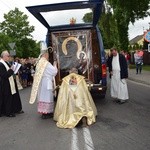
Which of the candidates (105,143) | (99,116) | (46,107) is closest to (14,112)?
(46,107)

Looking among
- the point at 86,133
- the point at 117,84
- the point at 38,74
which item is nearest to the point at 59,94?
the point at 38,74

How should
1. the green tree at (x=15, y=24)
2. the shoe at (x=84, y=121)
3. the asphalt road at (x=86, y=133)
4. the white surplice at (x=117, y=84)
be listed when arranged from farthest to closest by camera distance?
the green tree at (x=15, y=24), the white surplice at (x=117, y=84), the shoe at (x=84, y=121), the asphalt road at (x=86, y=133)

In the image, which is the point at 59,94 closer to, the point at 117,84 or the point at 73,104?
the point at 73,104

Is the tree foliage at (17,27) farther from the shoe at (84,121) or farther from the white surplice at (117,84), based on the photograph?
the shoe at (84,121)

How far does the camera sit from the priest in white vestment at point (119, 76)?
13.9 meters

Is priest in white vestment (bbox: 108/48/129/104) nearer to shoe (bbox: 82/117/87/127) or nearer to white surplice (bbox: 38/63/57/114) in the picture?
white surplice (bbox: 38/63/57/114)

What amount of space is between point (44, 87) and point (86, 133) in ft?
8.87

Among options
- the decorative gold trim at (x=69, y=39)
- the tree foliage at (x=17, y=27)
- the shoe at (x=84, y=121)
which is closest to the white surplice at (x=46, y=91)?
the shoe at (x=84, y=121)

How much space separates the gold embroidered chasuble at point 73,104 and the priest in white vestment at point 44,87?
63 cm

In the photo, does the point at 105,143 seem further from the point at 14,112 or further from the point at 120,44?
the point at 120,44

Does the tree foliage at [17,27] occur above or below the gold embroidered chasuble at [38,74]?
above

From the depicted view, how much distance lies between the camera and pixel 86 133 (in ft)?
30.2

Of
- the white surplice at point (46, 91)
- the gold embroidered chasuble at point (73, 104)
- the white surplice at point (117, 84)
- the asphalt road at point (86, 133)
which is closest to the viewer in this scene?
the asphalt road at point (86, 133)

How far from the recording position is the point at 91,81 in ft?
45.5
